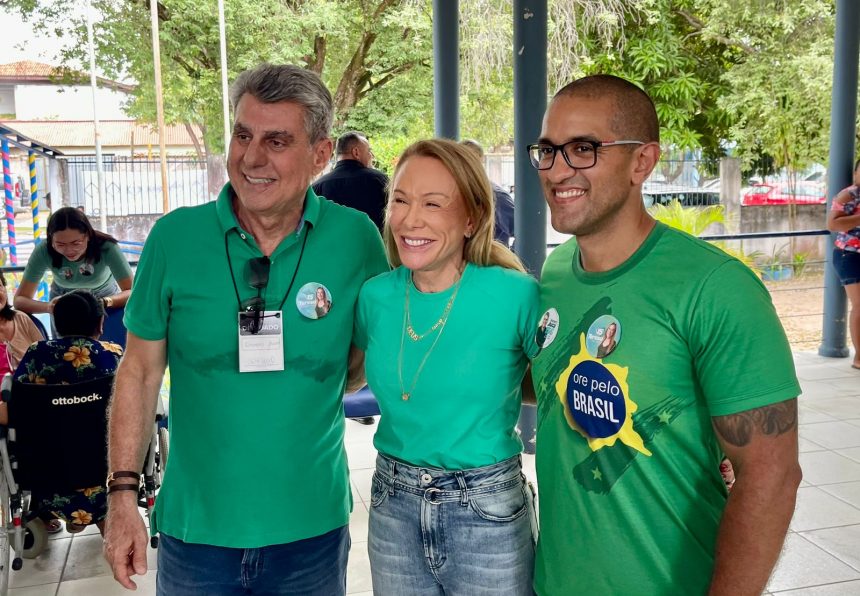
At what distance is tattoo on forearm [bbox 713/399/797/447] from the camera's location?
1.19 m

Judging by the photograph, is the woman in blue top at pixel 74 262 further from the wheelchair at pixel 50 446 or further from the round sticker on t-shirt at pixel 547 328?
the round sticker on t-shirt at pixel 547 328

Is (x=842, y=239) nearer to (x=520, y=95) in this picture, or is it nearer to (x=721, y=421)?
(x=520, y=95)

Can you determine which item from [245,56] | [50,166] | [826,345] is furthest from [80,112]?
[826,345]

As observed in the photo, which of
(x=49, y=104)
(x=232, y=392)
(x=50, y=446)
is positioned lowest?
(x=50, y=446)

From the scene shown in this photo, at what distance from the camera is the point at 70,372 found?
10.9 ft

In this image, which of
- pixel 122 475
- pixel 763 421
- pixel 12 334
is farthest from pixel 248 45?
Result: pixel 763 421

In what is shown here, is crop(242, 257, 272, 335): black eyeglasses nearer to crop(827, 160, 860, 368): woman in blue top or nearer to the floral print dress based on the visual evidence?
the floral print dress

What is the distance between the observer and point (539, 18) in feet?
13.5

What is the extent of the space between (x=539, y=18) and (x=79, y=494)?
10.1 feet

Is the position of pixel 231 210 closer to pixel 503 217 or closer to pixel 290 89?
pixel 290 89

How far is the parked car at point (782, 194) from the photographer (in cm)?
1478

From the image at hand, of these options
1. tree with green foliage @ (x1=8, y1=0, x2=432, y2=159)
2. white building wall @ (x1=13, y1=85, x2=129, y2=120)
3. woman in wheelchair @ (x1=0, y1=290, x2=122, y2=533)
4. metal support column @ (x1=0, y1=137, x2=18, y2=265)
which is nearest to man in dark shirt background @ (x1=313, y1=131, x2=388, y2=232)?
woman in wheelchair @ (x1=0, y1=290, x2=122, y2=533)

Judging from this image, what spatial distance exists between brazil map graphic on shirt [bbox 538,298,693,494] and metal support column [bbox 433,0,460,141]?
392 cm

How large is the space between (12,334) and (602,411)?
3.61m
